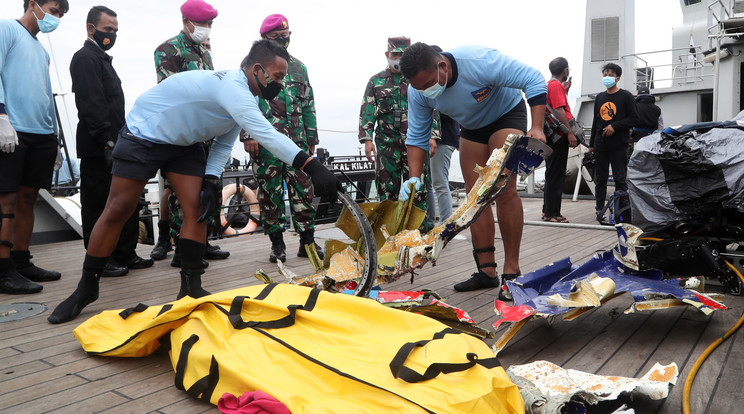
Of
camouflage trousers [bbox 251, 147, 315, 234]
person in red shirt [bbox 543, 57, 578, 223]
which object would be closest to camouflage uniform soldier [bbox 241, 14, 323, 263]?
camouflage trousers [bbox 251, 147, 315, 234]

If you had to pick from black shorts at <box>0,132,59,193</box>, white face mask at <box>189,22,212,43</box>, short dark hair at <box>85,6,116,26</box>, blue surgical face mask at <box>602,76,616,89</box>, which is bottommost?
black shorts at <box>0,132,59,193</box>

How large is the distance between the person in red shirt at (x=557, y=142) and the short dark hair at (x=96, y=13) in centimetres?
463

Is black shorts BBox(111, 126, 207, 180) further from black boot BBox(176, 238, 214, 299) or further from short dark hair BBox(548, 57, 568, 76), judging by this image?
short dark hair BBox(548, 57, 568, 76)

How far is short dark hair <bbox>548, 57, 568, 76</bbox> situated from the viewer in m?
6.17

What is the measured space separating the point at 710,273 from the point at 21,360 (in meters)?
3.48

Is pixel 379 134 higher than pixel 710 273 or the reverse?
higher

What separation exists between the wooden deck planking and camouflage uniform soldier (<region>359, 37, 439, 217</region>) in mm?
1623

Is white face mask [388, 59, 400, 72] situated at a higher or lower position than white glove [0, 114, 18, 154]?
higher

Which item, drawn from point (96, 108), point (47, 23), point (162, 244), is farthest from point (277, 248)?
point (47, 23)

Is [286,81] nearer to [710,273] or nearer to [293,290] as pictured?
[293,290]

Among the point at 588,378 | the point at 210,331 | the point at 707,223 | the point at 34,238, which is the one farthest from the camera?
the point at 34,238

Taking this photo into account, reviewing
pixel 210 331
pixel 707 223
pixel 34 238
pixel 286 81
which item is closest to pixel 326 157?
pixel 34 238

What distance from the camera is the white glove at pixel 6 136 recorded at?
318 centimetres

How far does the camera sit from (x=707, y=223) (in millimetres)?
3225
